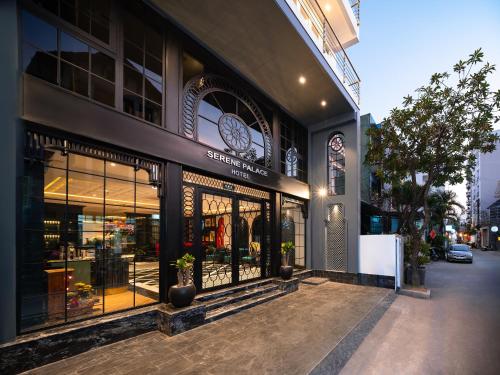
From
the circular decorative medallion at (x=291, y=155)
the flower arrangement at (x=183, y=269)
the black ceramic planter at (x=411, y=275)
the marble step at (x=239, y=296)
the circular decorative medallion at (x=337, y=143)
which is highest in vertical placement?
the circular decorative medallion at (x=337, y=143)

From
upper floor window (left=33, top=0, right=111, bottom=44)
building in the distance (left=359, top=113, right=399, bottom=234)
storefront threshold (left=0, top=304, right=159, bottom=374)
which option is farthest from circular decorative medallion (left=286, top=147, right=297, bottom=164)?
storefront threshold (left=0, top=304, right=159, bottom=374)

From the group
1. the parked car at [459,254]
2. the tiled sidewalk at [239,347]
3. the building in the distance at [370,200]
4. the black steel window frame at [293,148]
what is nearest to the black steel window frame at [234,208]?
the tiled sidewalk at [239,347]

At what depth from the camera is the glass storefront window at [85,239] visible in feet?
12.4

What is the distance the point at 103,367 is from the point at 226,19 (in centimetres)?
685

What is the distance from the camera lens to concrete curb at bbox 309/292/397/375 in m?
3.67

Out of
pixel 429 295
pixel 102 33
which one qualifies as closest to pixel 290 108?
pixel 102 33

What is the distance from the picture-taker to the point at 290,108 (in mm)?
9617

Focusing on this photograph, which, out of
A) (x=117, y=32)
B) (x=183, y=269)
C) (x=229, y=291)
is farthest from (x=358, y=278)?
(x=117, y=32)

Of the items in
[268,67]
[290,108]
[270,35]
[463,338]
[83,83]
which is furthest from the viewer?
[290,108]

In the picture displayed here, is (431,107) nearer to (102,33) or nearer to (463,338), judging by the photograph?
(463,338)

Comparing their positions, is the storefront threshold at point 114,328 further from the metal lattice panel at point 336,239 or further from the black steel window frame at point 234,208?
the metal lattice panel at point 336,239

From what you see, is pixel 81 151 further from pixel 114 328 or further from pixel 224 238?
pixel 224 238

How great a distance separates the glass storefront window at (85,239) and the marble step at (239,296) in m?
1.28

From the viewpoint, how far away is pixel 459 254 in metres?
17.6
